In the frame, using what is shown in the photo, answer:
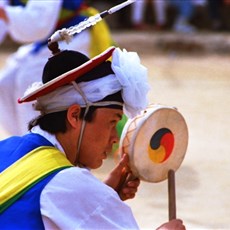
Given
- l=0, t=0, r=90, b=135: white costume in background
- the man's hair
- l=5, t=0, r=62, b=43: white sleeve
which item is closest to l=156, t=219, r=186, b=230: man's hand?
the man's hair

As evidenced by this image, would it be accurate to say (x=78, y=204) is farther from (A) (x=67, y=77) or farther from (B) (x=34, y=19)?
(B) (x=34, y=19)

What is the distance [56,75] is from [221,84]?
20.4 ft

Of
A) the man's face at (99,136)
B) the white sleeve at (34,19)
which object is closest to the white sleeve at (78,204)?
the man's face at (99,136)

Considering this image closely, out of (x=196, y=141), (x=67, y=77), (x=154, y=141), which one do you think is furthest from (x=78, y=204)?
(x=196, y=141)

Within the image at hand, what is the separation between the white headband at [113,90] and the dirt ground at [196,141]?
6.28 feet

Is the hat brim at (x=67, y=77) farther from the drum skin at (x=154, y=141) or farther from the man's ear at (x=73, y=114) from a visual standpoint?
the drum skin at (x=154, y=141)

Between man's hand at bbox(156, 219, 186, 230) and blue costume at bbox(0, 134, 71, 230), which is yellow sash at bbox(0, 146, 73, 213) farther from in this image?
man's hand at bbox(156, 219, 186, 230)

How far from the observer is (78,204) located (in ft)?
7.55

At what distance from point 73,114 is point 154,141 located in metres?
0.35

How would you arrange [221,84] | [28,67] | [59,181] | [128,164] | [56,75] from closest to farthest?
1. [59,181]
2. [56,75]
3. [128,164]
4. [28,67]
5. [221,84]

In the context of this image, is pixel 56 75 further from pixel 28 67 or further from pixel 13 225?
pixel 28 67

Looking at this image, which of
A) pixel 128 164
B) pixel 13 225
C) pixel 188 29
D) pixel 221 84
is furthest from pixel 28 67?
pixel 188 29

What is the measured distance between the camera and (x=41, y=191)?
7.59 feet

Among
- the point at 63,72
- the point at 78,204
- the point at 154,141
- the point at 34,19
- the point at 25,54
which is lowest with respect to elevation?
the point at 25,54
